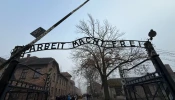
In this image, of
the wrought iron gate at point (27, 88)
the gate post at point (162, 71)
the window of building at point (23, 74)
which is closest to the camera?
the gate post at point (162, 71)

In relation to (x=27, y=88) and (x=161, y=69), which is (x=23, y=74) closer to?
(x=27, y=88)

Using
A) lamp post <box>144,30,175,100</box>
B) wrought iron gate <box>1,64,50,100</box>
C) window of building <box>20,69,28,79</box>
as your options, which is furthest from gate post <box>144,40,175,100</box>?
window of building <box>20,69,28,79</box>

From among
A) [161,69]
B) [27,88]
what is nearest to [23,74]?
[27,88]

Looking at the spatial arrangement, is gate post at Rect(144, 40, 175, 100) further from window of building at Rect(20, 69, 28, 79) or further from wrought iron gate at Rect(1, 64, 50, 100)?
window of building at Rect(20, 69, 28, 79)

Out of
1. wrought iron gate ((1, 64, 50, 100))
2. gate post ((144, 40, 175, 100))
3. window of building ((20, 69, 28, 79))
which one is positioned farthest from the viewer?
window of building ((20, 69, 28, 79))

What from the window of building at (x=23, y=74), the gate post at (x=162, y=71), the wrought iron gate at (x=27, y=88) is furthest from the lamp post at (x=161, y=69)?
the window of building at (x=23, y=74)

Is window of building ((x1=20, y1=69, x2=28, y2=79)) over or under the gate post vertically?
over

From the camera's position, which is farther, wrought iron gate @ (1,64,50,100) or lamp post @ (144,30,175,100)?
wrought iron gate @ (1,64,50,100)

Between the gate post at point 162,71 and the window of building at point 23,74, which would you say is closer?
the gate post at point 162,71

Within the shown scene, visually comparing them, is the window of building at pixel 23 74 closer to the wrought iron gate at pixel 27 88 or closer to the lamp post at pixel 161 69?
the wrought iron gate at pixel 27 88

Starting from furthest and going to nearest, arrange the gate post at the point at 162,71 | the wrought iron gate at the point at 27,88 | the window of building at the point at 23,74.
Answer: the window of building at the point at 23,74, the wrought iron gate at the point at 27,88, the gate post at the point at 162,71

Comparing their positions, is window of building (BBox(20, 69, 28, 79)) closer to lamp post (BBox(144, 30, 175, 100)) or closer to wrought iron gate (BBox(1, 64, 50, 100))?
wrought iron gate (BBox(1, 64, 50, 100))

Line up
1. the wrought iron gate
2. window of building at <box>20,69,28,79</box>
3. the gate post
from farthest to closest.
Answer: window of building at <box>20,69,28,79</box>, the wrought iron gate, the gate post

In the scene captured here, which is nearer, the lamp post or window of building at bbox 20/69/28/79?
the lamp post
